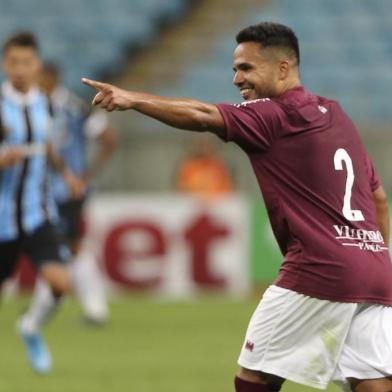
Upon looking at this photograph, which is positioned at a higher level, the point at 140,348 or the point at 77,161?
the point at 77,161

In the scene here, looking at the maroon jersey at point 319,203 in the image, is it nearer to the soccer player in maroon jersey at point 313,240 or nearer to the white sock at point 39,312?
the soccer player in maroon jersey at point 313,240

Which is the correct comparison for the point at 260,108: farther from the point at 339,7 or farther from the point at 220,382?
the point at 339,7

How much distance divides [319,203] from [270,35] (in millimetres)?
664

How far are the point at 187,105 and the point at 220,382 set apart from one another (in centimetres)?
380

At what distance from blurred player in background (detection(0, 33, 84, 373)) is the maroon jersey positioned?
3.99 m

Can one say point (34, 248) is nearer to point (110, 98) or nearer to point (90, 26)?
point (110, 98)

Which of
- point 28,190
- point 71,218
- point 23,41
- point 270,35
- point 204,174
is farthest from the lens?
point 204,174

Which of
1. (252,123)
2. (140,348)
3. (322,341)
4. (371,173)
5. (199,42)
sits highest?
(199,42)

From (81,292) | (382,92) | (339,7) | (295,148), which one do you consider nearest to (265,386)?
(295,148)

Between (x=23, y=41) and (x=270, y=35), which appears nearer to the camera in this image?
(x=270, y=35)

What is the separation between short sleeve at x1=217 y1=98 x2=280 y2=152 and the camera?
196 inches

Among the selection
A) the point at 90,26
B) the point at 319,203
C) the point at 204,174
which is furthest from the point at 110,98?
the point at 90,26

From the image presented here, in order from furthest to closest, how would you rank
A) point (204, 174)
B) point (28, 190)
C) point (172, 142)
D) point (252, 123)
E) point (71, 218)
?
1. point (172, 142)
2. point (204, 174)
3. point (71, 218)
4. point (28, 190)
5. point (252, 123)

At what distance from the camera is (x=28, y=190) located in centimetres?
934
